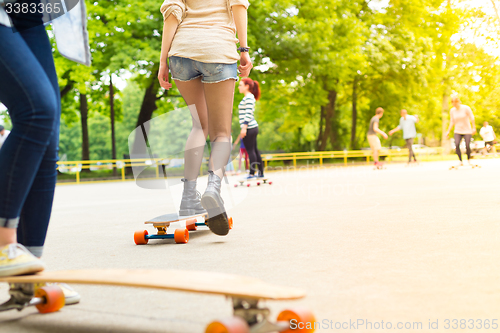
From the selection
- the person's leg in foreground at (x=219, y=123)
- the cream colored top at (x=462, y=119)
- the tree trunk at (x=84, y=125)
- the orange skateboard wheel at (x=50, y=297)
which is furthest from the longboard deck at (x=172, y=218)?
the tree trunk at (x=84, y=125)

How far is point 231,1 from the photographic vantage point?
13.9 feet

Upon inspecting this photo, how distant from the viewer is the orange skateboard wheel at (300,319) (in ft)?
5.45

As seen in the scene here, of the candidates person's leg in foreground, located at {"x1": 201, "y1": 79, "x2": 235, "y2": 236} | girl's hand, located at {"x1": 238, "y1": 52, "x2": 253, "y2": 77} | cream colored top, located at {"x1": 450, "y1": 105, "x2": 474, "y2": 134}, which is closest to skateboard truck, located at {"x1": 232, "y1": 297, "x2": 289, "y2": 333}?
person's leg in foreground, located at {"x1": 201, "y1": 79, "x2": 235, "y2": 236}

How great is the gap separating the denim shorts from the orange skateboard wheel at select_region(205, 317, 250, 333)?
2750 millimetres

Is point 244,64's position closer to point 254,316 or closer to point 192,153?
point 192,153

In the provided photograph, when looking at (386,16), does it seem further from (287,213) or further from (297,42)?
(287,213)

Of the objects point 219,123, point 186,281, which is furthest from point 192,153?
point 186,281

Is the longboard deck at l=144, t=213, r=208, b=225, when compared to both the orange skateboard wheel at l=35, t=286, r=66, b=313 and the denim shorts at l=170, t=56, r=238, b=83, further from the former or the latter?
the orange skateboard wheel at l=35, t=286, r=66, b=313

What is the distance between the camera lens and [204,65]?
4.07m

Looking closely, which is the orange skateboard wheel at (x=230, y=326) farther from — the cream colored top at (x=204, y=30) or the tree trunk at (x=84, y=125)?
the tree trunk at (x=84, y=125)

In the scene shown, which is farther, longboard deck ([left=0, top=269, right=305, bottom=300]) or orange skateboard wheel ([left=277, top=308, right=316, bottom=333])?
orange skateboard wheel ([left=277, top=308, right=316, bottom=333])

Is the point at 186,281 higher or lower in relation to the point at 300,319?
higher

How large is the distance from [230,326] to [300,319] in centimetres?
25

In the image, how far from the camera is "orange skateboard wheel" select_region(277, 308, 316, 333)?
1660 millimetres
